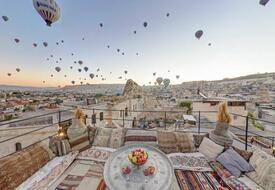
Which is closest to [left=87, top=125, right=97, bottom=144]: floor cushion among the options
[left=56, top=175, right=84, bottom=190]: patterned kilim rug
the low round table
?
[left=56, top=175, right=84, bottom=190]: patterned kilim rug

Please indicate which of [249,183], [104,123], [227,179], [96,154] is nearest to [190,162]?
[227,179]

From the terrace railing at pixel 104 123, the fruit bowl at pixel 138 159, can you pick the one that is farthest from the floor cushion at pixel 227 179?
the fruit bowl at pixel 138 159

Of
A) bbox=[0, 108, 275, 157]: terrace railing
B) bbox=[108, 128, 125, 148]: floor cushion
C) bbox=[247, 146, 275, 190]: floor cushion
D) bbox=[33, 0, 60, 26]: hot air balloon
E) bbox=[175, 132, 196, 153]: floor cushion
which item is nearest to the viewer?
bbox=[247, 146, 275, 190]: floor cushion

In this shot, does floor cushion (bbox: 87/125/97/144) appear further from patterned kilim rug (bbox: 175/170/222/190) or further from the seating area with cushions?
patterned kilim rug (bbox: 175/170/222/190)

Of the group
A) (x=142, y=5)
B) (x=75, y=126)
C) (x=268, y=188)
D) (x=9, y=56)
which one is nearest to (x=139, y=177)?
(x=268, y=188)

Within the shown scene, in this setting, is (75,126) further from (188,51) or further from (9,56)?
(9,56)

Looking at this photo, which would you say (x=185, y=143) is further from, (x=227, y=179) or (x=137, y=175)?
(x=137, y=175)

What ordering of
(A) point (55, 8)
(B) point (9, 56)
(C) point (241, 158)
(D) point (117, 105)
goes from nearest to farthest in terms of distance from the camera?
(C) point (241, 158) → (A) point (55, 8) → (B) point (9, 56) → (D) point (117, 105)
